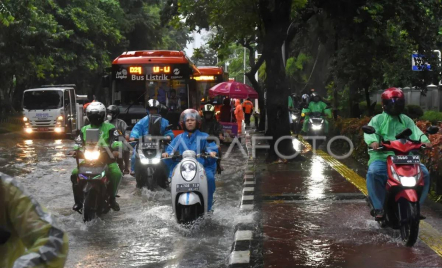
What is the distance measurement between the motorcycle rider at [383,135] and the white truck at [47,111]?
21.8 metres

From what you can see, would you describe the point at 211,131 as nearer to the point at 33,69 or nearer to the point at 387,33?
the point at 387,33

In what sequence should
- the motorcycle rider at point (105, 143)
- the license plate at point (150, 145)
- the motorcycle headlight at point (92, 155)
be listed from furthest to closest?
the license plate at point (150, 145), the motorcycle rider at point (105, 143), the motorcycle headlight at point (92, 155)

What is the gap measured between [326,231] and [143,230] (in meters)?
2.24

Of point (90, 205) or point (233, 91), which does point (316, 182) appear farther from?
point (233, 91)

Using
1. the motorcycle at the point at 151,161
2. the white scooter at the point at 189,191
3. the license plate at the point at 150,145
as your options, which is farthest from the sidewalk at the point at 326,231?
the license plate at the point at 150,145

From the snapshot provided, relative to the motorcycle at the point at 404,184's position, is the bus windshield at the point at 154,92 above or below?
above

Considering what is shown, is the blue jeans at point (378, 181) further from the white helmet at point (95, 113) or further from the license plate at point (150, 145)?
the license plate at point (150, 145)

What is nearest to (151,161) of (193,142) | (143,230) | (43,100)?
(193,142)

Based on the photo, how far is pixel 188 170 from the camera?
26.7ft

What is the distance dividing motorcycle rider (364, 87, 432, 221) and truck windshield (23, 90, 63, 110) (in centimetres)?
2217

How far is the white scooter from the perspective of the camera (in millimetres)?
8031

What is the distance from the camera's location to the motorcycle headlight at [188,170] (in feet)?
26.5

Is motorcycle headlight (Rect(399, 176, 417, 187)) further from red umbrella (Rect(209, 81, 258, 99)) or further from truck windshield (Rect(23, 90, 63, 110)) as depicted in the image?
truck windshield (Rect(23, 90, 63, 110))

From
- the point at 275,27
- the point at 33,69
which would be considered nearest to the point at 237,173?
the point at 275,27
